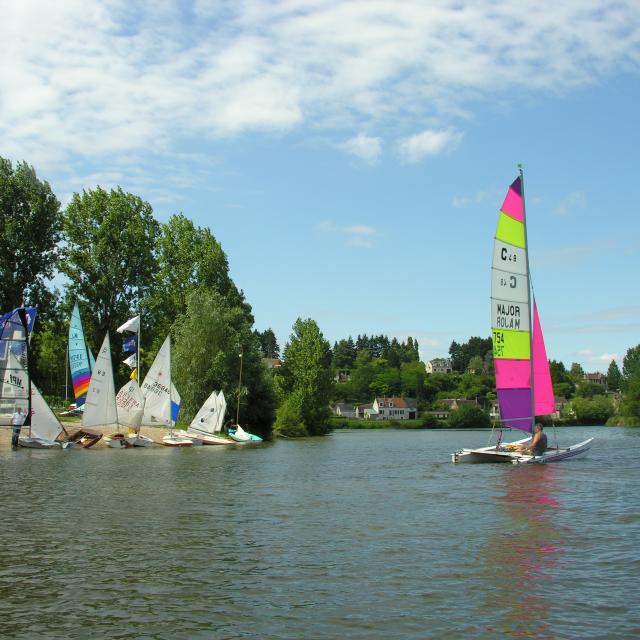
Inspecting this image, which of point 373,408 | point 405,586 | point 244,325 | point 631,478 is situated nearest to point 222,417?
point 244,325

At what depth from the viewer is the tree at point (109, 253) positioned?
67500 mm

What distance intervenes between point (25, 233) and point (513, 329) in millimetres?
45722

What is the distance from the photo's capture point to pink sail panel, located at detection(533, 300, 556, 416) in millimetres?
36625

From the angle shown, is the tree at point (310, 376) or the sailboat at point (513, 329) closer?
the sailboat at point (513, 329)

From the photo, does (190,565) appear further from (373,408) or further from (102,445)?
(373,408)

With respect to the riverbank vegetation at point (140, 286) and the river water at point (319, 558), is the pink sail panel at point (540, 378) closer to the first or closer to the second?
the river water at point (319, 558)

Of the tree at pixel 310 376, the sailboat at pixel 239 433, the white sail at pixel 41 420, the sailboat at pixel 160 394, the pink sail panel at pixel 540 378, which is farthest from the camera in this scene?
the tree at pixel 310 376

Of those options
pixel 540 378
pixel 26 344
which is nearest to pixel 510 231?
pixel 540 378

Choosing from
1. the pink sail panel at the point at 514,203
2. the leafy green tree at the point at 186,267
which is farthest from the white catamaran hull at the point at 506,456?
the leafy green tree at the point at 186,267

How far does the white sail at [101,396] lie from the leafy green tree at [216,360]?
12.8m

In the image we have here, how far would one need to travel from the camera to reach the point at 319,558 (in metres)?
15.2

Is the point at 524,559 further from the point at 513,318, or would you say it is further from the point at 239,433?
the point at 239,433

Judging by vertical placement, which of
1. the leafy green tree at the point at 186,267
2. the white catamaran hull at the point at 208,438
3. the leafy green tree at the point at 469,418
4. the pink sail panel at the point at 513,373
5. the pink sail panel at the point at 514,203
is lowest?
the leafy green tree at the point at 469,418

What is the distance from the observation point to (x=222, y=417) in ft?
196
